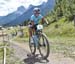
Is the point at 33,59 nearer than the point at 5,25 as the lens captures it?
Yes

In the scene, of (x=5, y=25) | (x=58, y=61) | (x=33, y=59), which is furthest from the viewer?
(x=5, y=25)

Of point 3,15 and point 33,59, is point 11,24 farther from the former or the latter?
point 33,59

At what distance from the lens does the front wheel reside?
33.1 ft

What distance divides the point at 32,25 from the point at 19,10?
24.3ft

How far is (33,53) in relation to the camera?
1145 centimetres

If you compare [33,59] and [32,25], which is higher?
[32,25]

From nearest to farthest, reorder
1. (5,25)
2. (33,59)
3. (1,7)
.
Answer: (33,59), (1,7), (5,25)

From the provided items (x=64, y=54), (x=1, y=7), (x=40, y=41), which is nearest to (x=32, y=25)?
(x=40, y=41)

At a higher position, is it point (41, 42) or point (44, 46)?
point (41, 42)

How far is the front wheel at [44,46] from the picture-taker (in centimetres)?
1009

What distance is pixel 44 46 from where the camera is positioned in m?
10.3

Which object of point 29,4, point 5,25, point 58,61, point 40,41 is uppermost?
point 29,4

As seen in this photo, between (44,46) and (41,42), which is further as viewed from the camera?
(41,42)

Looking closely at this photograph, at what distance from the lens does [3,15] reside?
683 inches
